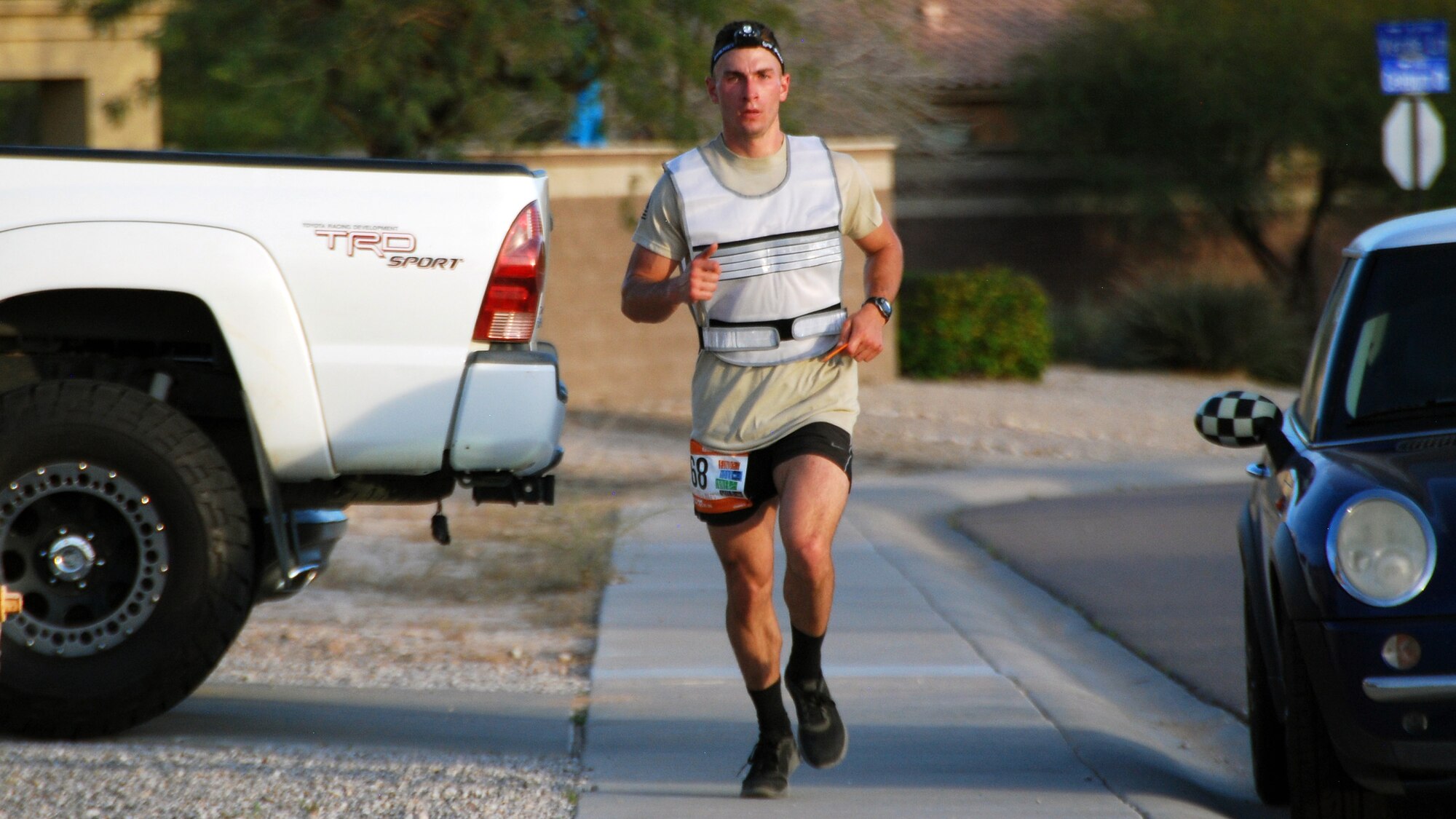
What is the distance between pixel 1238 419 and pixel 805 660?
138 cm

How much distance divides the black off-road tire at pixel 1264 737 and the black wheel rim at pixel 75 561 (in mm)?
3143

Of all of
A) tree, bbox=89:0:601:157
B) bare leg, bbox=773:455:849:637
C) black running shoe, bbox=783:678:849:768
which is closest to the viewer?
bare leg, bbox=773:455:849:637

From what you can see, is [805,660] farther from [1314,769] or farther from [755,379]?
[1314,769]

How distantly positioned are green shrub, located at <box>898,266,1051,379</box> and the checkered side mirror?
44.6ft

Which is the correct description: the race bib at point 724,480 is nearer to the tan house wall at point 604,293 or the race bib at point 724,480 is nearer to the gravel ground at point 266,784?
the gravel ground at point 266,784

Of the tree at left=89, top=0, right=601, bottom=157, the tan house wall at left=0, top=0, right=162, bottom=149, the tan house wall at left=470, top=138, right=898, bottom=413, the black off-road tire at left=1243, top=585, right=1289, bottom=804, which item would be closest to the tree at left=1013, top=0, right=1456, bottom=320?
the tan house wall at left=470, top=138, right=898, bottom=413

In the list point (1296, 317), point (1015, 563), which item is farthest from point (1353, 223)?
point (1015, 563)

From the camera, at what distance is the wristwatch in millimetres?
4785

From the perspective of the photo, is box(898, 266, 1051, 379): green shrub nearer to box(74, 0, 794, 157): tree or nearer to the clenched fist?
box(74, 0, 794, 157): tree

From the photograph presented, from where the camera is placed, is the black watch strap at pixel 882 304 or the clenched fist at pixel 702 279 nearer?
the clenched fist at pixel 702 279

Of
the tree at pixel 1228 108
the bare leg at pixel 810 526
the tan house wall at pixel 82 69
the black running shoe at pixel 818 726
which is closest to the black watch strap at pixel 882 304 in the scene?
the bare leg at pixel 810 526

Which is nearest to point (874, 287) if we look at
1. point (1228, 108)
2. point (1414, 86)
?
point (1414, 86)

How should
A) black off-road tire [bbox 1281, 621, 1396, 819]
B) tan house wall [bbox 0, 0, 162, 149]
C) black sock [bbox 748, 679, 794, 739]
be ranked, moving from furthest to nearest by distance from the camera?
tan house wall [bbox 0, 0, 162, 149] < black sock [bbox 748, 679, 794, 739] < black off-road tire [bbox 1281, 621, 1396, 819]

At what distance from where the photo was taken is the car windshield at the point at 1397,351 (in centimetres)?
449
